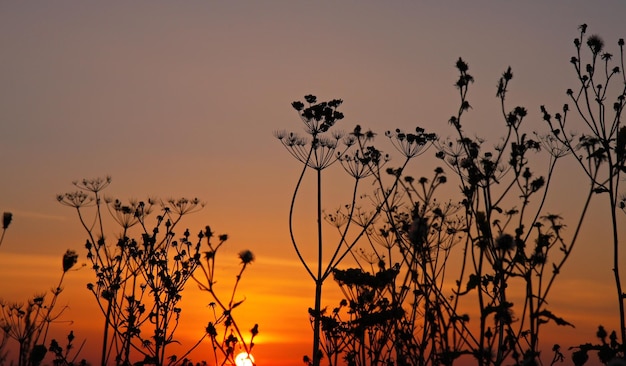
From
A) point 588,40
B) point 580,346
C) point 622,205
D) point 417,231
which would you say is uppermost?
point 588,40

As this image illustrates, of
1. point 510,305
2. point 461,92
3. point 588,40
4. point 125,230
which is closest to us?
point 510,305

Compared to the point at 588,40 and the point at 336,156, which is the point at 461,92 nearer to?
the point at 588,40

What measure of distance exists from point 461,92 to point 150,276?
5.27m

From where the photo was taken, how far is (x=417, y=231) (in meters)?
9.62

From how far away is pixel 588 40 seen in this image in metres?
11.8

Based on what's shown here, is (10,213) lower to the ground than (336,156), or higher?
lower

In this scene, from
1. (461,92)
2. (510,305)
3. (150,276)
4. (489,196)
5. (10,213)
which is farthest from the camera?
(150,276)

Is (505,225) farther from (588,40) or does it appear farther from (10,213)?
(10,213)

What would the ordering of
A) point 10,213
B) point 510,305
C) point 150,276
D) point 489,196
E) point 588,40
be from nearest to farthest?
point 510,305
point 489,196
point 10,213
point 588,40
point 150,276

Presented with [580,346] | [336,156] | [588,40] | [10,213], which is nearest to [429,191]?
[336,156]

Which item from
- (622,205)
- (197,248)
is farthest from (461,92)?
(197,248)

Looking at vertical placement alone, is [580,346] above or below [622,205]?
below

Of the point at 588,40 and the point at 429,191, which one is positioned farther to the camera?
the point at 429,191

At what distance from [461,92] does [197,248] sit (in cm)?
478
